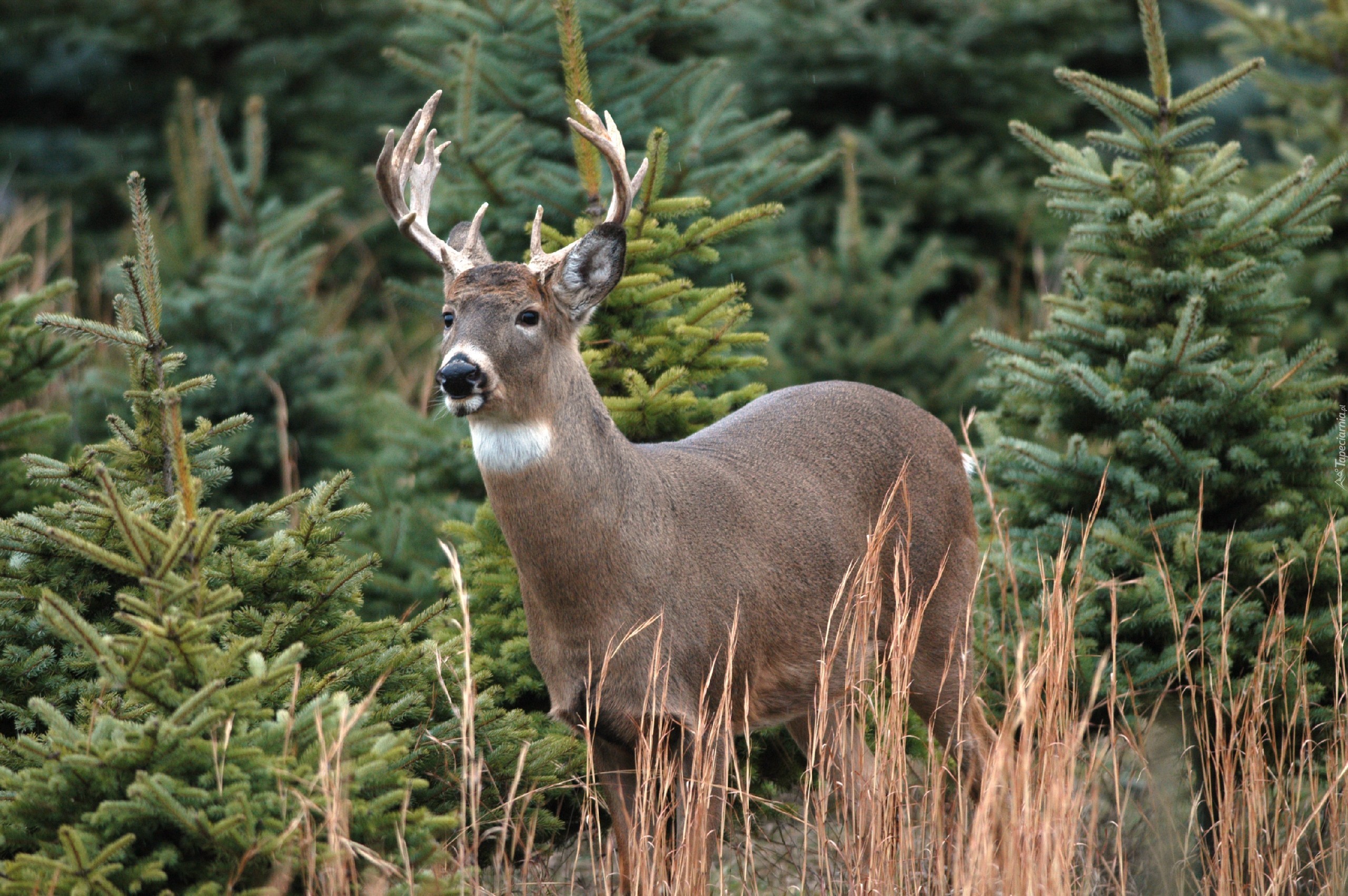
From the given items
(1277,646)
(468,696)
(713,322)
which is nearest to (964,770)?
(1277,646)

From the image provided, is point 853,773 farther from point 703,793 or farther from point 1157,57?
point 1157,57

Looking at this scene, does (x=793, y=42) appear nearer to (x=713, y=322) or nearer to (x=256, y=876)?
(x=713, y=322)

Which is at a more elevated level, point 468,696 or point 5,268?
point 5,268

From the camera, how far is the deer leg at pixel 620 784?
14.0 feet

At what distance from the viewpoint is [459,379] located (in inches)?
157

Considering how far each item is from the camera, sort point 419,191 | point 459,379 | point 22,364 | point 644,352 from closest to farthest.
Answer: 1. point 459,379
2. point 419,191
3. point 644,352
4. point 22,364

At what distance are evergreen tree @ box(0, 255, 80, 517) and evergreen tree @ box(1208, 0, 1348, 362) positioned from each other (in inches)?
248

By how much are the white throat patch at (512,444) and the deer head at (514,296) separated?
3cm

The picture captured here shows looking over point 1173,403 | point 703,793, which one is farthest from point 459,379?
point 1173,403

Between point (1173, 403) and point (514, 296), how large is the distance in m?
2.21

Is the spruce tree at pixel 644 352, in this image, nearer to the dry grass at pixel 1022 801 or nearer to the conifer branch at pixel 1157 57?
the dry grass at pixel 1022 801

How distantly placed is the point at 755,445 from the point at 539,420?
91 centimetres

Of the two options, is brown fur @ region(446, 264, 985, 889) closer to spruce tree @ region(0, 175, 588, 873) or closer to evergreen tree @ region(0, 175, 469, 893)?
spruce tree @ region(0, 175, 588, 873)

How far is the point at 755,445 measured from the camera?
483 cm
